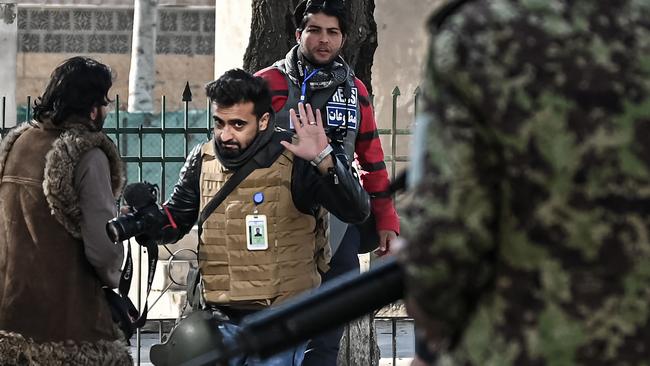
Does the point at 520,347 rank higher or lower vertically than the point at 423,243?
lower

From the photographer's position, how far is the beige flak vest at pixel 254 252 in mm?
5176

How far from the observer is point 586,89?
243 centimetres

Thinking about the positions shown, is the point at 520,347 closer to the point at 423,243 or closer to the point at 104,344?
the point at 423,243

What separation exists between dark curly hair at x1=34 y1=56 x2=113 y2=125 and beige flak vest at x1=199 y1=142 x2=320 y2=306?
441 mm

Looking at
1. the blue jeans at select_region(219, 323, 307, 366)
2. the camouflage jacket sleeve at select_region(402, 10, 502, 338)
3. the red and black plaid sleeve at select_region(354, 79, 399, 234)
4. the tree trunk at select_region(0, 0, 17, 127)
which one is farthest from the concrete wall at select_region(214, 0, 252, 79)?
the tree trunk at select_region(0, 0, 17, 127)

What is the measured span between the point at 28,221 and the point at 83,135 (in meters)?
0.32

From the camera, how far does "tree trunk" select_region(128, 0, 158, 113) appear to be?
27266mm

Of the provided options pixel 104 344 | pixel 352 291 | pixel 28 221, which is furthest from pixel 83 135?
pixel 352 291

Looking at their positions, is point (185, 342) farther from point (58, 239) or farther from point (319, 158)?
point (319, 158)

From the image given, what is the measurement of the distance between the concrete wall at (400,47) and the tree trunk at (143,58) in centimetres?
1151

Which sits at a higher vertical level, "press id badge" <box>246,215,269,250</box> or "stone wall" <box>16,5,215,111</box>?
"stone wall" <box>16,5,215,111</box>

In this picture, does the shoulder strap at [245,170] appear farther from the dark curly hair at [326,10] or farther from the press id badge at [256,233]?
the dark curly hair at [326,10]

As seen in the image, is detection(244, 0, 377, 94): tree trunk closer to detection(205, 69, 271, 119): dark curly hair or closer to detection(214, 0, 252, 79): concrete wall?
detection(214, 0, 252, 79): concrete wall

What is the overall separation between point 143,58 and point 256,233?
75.1 feet
